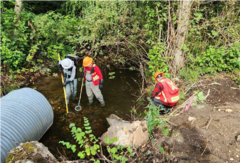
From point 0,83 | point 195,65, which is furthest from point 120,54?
point 0,83

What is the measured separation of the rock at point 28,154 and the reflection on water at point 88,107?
2.99 ft

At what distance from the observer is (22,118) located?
161 inches

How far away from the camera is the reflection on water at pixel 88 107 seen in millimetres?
4867

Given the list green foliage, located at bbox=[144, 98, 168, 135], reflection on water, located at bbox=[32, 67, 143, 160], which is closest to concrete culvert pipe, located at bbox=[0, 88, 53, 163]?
reflection on water, located at bbox=[32, 67, 143, 160]

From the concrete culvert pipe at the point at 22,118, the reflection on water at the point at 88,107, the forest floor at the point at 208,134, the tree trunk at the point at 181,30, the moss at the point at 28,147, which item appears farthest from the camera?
the tree trunk at the point at 181,30

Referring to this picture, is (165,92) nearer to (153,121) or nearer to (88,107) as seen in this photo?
(153,121)

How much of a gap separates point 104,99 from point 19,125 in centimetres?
325

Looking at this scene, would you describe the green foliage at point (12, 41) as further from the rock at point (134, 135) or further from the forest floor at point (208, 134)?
the forest floor at point (208, 134)

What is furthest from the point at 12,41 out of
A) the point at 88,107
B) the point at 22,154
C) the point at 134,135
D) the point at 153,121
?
the point at 153,121

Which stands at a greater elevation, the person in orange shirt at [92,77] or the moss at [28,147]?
the person in orange shirt at [92,77]

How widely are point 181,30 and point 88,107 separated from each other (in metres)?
4.44

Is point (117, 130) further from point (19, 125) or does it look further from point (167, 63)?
point (167, 63)

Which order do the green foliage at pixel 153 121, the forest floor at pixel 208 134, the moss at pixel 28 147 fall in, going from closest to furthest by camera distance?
1. the moss at pixel 28 147
2. the forest floor at pixel 208 134
3. the green foliage at pixel 153 121

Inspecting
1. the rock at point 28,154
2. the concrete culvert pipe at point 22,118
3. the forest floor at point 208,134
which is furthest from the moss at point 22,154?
the forest floor at point 208,134
